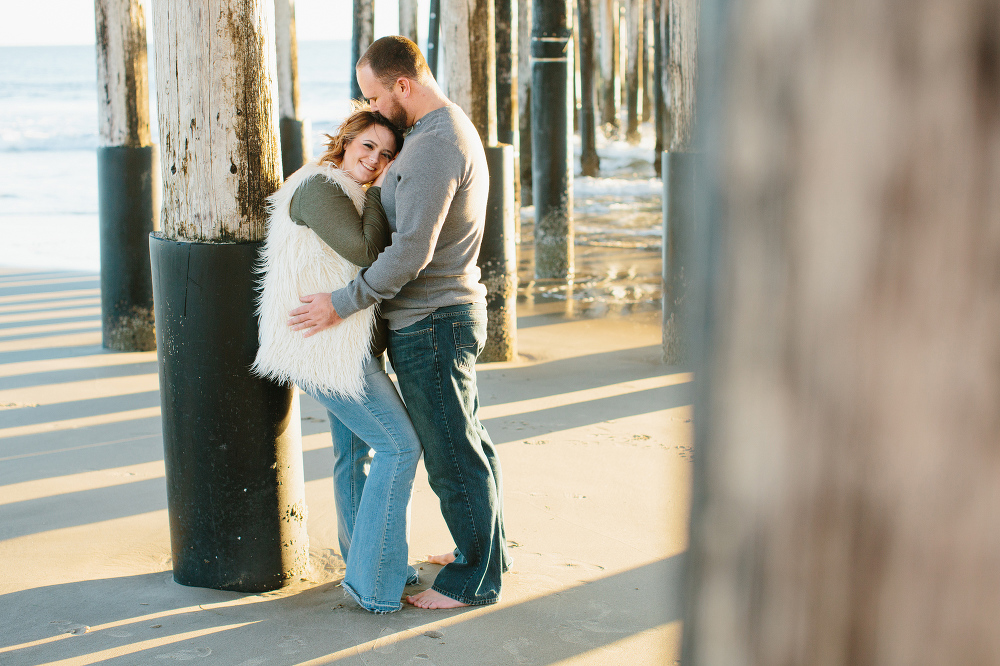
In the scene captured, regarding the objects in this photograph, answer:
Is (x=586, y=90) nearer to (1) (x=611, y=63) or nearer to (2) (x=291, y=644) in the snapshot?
(1) (x=611, y=63)

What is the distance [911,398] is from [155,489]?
3570 millimetres

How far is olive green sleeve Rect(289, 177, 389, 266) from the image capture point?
2438mm

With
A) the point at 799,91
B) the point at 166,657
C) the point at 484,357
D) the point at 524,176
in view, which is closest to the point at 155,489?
the point at 166,657

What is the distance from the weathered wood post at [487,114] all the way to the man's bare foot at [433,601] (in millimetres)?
2870

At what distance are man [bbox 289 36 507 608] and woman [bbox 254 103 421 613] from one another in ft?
0.17

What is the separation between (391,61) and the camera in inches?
99.5

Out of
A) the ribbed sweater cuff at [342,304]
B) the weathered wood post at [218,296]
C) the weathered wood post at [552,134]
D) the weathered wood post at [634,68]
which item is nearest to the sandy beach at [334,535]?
the weathered wood post at [218,296]

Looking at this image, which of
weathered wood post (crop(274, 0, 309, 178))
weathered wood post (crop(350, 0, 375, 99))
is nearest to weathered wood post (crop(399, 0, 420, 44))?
weathered wood post (crop(350, 0, 375, 99))

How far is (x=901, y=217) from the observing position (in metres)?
0.47

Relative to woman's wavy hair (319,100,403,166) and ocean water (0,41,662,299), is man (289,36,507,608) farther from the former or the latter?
ocean water (0,41,662,299)

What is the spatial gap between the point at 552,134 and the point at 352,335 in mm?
5482

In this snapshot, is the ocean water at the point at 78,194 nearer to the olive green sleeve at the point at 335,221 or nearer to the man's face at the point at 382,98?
the man's face at the point at 382,98

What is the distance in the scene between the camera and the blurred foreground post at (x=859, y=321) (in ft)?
1.50

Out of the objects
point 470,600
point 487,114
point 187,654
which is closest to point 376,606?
point 470,600
